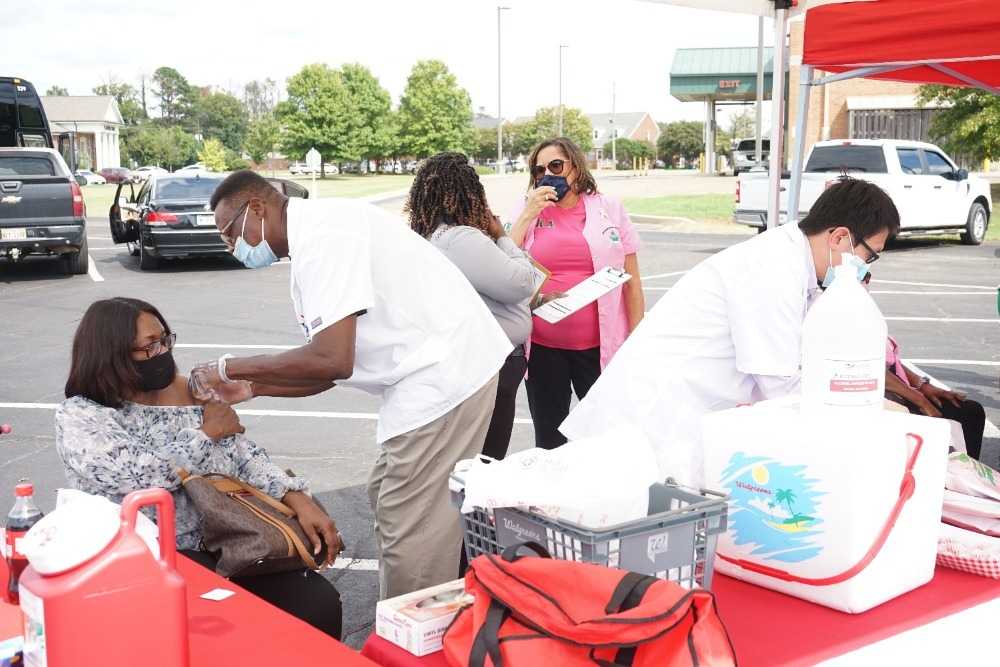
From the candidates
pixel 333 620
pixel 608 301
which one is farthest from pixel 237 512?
pixel 608 301

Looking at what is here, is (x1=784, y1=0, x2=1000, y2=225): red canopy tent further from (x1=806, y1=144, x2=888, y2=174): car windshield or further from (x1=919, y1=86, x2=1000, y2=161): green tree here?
(x1=919, y1=86, x2=1000, y2=161): green tree

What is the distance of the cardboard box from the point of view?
6.43ft

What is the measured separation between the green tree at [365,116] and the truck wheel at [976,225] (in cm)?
6710

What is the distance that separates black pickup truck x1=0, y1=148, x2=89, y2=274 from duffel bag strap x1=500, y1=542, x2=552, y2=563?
48.0ft

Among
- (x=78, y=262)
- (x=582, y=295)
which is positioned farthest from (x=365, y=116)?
(x=582, y=295)

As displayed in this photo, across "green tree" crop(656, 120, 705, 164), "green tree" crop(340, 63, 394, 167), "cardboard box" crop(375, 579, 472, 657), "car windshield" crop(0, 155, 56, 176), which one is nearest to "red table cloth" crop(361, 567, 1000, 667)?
"cardboard box" crop(375, 579, 472, 657)

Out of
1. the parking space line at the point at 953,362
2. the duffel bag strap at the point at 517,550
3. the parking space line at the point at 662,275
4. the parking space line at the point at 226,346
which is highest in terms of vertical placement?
the duffel bag strap at the point at 517,550

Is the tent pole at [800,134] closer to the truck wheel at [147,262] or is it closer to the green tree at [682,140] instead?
the truck wheel at [147,262]

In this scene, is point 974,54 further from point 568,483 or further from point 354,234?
point 568,483

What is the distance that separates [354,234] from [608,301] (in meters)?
2.18

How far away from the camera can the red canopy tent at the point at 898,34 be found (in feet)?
14.2

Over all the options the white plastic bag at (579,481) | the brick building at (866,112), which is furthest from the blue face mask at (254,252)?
the brick building at (866,112)

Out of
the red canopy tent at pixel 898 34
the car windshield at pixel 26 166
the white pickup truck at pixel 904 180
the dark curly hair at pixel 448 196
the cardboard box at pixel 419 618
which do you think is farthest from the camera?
the white pickup truck at pixel 904 180

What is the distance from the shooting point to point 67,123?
104m
